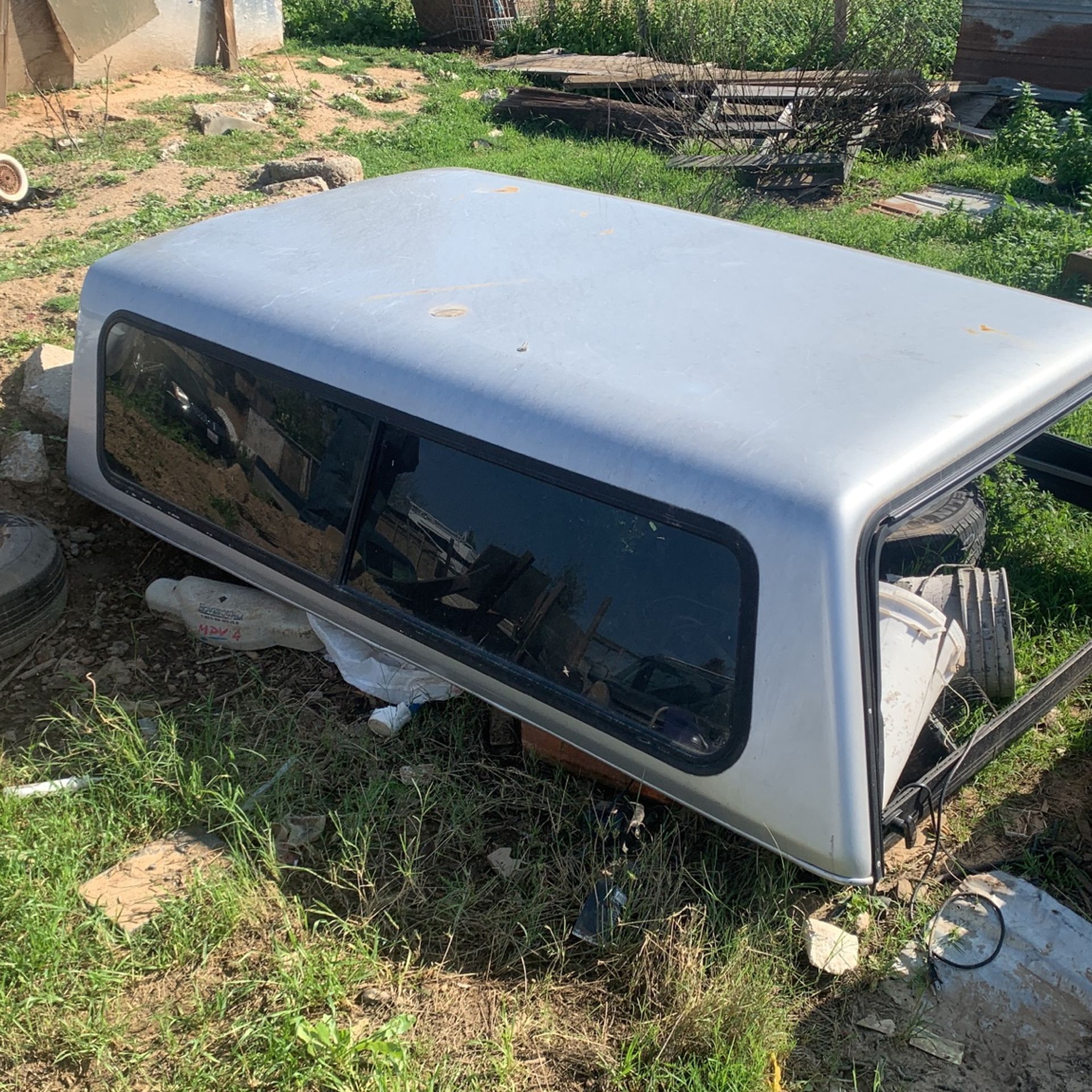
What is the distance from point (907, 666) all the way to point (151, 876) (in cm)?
222

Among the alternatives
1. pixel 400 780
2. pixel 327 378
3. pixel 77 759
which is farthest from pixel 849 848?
pixel 77 759

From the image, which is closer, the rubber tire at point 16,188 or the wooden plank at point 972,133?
the rubber tire at point 16,188

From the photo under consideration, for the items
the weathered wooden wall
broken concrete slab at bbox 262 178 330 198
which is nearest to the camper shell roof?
broken concrete slab at bbox 262 178 330 198

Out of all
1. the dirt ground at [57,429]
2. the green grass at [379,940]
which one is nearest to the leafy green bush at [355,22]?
the dirt ground at [57,429]

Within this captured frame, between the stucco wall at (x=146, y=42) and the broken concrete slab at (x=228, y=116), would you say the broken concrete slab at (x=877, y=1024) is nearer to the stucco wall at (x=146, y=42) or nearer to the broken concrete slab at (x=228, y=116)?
the broken concrete slab at (x=228, y=116)

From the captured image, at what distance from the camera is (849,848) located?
2.37 metres

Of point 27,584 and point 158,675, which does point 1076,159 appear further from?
point 27,584

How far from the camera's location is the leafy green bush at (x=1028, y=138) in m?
9.91

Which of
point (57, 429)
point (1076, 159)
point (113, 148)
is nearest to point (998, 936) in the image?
point (57, 429)

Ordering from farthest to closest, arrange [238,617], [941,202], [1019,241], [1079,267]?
[941,202] < [1019,241] < [1079,267] < [238,617]

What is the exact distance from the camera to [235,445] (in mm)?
3414

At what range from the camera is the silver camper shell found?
234cm

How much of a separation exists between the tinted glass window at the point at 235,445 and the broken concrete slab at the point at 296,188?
5.29m

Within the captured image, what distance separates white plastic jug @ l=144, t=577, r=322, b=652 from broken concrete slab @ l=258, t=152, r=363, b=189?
19.1ft
